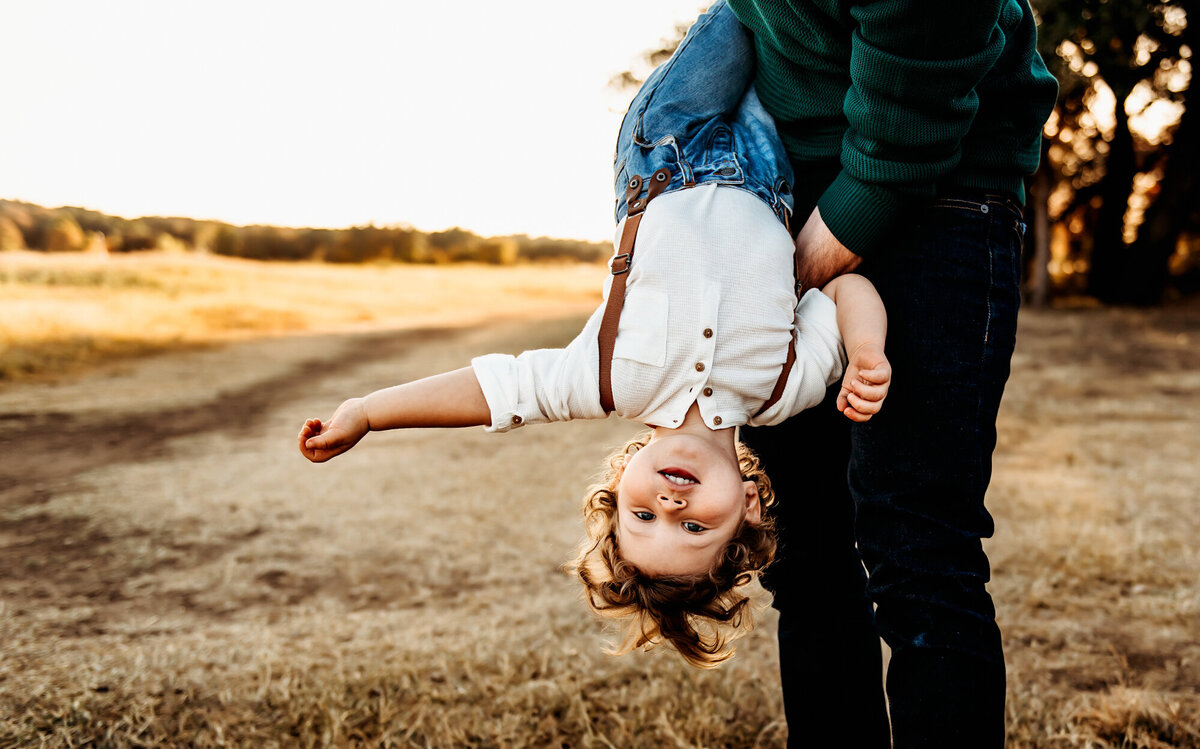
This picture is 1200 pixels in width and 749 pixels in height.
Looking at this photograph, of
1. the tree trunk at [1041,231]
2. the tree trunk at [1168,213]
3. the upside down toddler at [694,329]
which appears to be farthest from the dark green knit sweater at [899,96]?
the tree trunk at [1168,213]

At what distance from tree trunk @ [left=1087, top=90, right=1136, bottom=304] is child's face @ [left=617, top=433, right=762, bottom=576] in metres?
12.8

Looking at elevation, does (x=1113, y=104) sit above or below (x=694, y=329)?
above

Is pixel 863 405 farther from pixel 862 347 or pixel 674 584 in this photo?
pixel 674 584

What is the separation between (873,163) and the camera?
1.41m

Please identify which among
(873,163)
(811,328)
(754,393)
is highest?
(873,163)

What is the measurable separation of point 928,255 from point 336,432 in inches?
44.2

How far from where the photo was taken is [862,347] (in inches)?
56.7

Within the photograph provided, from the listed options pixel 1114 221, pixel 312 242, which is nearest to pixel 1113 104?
pixel 1114 221

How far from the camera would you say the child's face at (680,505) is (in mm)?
1733

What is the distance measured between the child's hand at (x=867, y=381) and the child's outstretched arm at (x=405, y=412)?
2.18ft

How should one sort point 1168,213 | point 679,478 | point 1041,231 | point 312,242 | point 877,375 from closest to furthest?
point 877,375
point 679,478
point 1168,213
point 1041,231
point 312,242

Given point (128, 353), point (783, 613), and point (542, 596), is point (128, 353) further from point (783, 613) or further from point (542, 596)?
point (783, 613)

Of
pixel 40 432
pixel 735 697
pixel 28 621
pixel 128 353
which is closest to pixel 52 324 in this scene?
pixel 128 353

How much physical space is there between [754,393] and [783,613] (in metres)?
0.64
